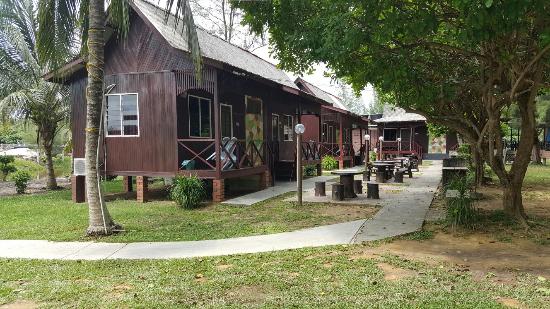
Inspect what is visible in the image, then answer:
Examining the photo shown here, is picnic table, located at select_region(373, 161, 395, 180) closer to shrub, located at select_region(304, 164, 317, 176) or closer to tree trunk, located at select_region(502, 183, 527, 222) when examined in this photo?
shrub, located at select_region(304, 164, 317, 176)

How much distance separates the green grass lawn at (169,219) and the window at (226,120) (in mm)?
3714

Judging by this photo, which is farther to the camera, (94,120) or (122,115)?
(122,115)

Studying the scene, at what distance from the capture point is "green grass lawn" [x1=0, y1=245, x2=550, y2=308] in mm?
4520

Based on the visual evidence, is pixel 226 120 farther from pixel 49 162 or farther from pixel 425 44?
pixel 425 44

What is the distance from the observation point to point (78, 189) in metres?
12.9

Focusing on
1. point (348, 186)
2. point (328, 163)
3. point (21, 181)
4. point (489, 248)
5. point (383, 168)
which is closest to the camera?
point (489, 248)

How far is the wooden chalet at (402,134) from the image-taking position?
31834 millimetres

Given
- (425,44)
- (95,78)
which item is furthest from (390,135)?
(95,78)

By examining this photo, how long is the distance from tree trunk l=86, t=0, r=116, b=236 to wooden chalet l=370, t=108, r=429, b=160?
25042mm

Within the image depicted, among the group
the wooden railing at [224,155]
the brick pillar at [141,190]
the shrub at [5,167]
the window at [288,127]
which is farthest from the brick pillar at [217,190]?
the shrub at [5,167]

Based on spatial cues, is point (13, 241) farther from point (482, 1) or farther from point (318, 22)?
point (482, 1)

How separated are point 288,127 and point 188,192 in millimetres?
10879

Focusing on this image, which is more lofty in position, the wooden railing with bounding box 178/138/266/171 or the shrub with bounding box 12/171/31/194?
the wooden railing with bounding box 178/138/266/171

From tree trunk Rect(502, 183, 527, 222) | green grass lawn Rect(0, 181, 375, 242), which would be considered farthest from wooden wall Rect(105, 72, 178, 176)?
tree trunk Rect(502, 183, 527, 222)
